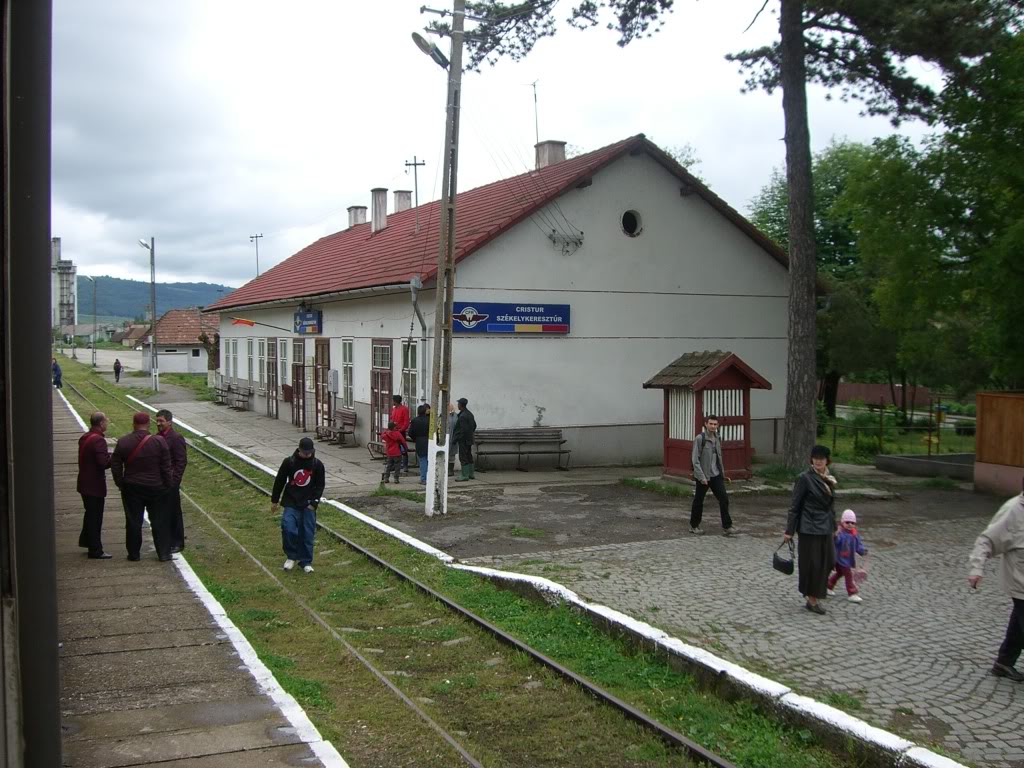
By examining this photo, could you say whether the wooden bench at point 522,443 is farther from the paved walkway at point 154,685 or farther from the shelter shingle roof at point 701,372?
the paved walkway at point 154,685

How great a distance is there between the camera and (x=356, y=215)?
130ft

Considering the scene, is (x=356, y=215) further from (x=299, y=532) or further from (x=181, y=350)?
(x=181, y=350)

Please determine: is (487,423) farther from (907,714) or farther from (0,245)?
(0,245)

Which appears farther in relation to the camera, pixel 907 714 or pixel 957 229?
pixel 957 229

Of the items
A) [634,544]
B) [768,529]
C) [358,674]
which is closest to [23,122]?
[358,674]

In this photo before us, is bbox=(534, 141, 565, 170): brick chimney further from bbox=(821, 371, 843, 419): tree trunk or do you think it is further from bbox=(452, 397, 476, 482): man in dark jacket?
bbox=(821, 371, 843, 419): tree trunk

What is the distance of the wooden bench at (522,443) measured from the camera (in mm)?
19500

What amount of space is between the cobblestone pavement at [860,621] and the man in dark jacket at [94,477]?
4.34 meters

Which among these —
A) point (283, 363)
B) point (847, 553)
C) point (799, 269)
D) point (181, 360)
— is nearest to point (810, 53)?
point (799, 269)

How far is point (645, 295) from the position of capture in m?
21.5

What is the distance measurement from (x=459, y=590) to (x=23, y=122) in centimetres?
806

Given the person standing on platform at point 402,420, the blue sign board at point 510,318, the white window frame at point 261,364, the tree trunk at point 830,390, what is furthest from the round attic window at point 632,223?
the tree trunk at point 830,390

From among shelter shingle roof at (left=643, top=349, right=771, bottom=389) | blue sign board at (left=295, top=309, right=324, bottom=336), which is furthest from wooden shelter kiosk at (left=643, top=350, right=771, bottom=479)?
blue sign board at (left=295, top=309, right=324, bottom=336)

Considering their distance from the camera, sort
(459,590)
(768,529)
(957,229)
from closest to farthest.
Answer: (459,590) < (768,529) < (957,229)
